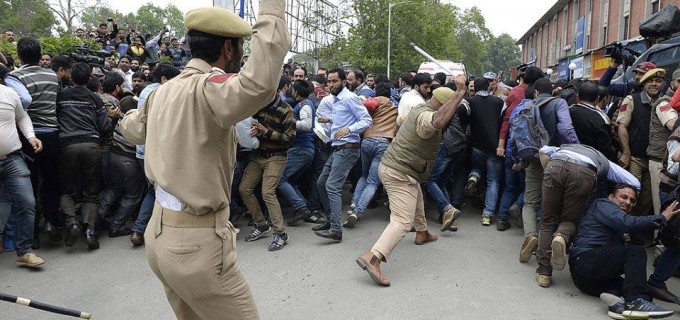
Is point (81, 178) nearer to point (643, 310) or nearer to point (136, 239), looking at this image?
point (136, 239)

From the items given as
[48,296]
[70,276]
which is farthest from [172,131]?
[70,276]

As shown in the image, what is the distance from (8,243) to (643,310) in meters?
5.70

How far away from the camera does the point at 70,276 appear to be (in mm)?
4805

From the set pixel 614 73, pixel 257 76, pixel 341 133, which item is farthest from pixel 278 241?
pixel 614 73

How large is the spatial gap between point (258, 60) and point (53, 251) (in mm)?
4809

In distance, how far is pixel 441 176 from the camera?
660 cm

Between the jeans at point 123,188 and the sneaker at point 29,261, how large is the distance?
1015mm

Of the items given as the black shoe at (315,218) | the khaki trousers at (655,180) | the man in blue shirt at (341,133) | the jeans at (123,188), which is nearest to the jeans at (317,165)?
the black shoe at (315,218)

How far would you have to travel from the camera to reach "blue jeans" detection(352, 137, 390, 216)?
241 inches

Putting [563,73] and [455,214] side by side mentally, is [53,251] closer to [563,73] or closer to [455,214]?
[455,214]

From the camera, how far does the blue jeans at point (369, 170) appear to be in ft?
20.1

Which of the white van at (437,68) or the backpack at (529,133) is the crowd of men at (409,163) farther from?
the white van at (437,68)

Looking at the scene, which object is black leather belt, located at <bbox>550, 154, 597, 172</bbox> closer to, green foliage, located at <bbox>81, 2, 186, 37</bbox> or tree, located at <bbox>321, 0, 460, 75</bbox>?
tree, located at <bbox>321, 0, 460, 75</bbox>

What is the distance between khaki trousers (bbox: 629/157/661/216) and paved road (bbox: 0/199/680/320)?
1.00m
